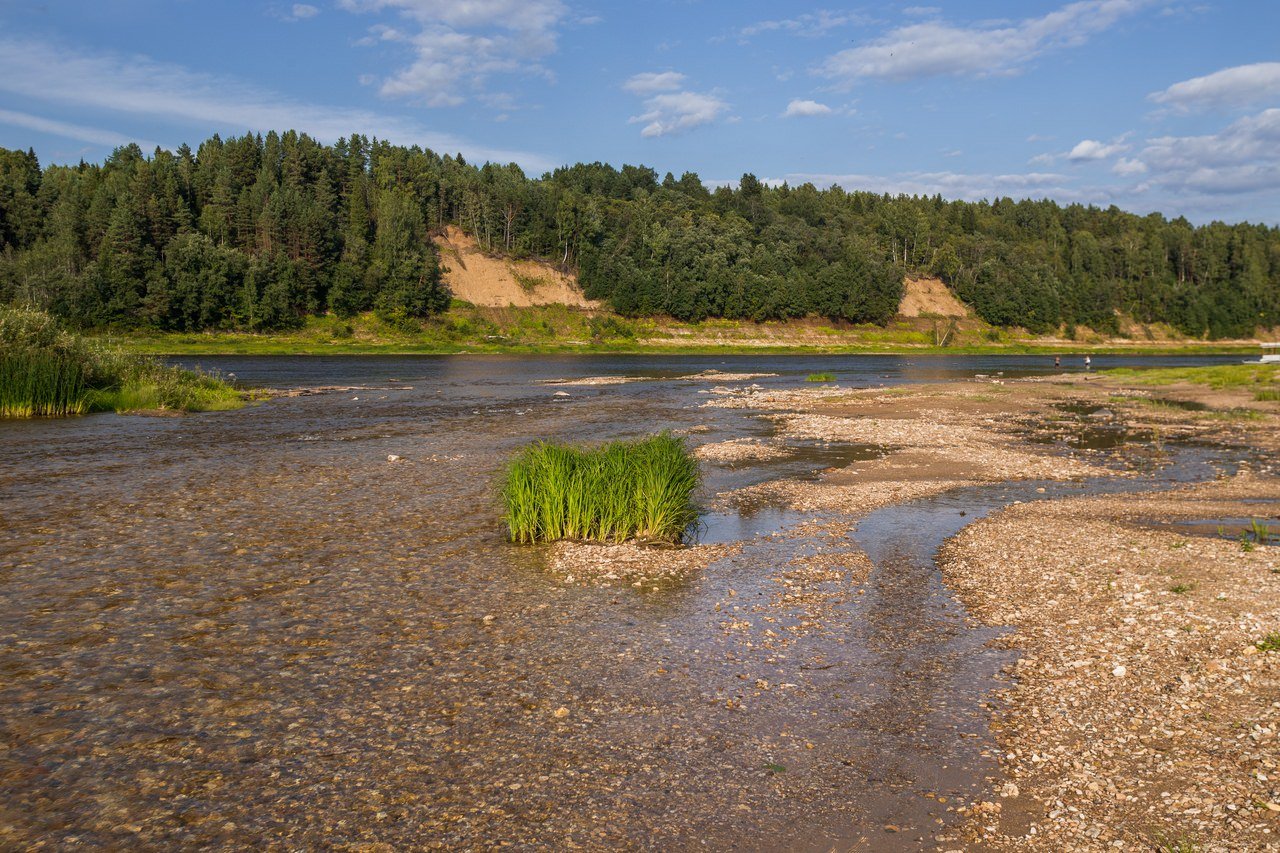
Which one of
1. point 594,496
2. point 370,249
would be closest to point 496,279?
point 370,249

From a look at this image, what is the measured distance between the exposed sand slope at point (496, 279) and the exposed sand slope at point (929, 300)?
73.6 m

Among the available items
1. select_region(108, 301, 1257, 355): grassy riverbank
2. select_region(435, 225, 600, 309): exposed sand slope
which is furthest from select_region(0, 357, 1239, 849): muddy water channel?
select_region(435, 225, 600, 309): exposed sand slope

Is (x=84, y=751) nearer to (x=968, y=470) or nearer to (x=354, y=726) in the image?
(x=354, y=726)

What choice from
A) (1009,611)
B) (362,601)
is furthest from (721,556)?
(362,601)

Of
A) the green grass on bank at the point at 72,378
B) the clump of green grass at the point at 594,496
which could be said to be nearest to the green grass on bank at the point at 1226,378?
the clump of green grass at the point at 594,496

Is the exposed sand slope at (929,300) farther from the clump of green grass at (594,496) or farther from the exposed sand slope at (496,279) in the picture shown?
the clump of green grass at (594,496)

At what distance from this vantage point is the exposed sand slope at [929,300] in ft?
609

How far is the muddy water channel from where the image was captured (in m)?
8.59

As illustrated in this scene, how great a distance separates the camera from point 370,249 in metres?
141

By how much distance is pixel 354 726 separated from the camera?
34.3 ft

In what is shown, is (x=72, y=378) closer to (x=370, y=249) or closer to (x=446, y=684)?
(x=446, y=684)

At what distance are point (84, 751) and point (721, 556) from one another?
12.6 metres

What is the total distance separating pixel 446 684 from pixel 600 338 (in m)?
138

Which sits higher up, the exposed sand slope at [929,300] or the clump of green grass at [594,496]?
the exposed sand slope at [929,300]
